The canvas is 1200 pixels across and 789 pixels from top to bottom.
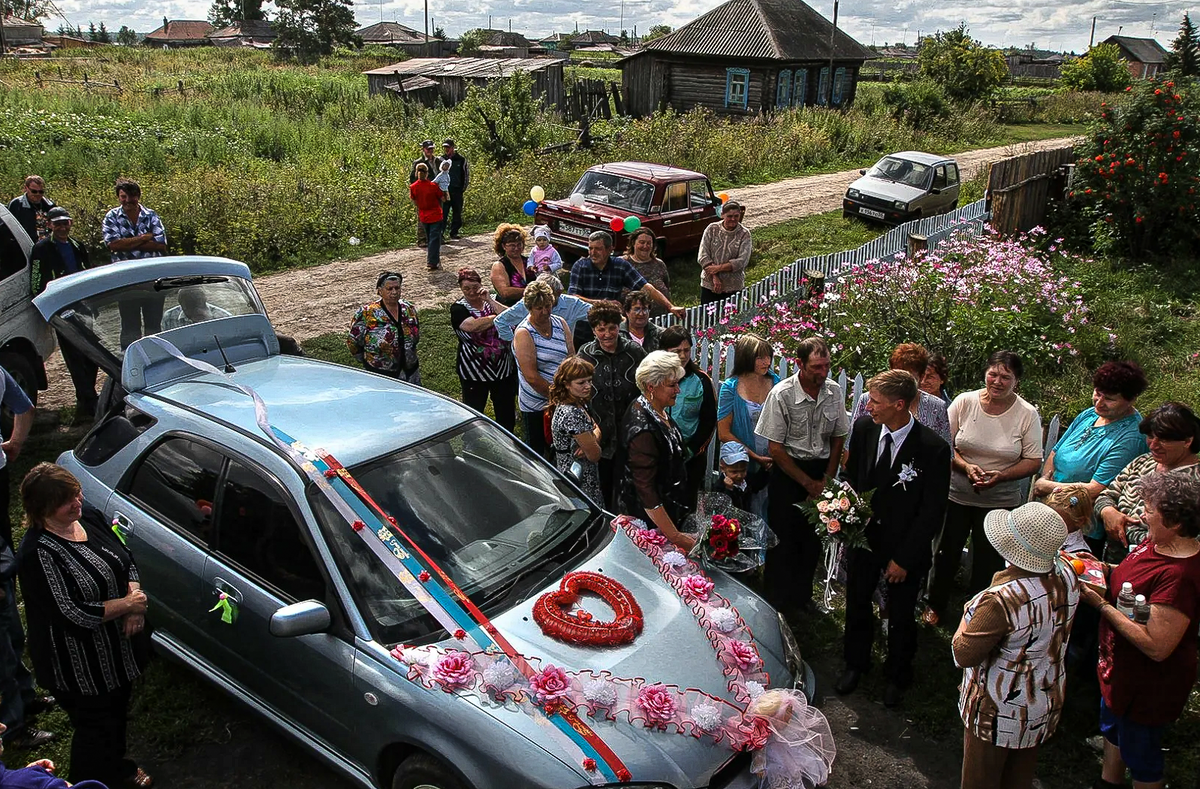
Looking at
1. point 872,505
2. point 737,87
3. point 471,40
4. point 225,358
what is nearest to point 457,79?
point 737,87

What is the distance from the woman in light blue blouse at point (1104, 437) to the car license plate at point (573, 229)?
908 cm

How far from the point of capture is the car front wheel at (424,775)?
3436 mm

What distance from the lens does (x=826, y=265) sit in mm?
11344

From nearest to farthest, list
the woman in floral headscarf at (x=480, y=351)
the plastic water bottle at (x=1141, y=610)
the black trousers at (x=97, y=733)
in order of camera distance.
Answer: the plastic water bottle at (x=1141, y=610)
the black trousers at (x=97, y=733)
the woman in floral headscarf at (x=480, y=351)

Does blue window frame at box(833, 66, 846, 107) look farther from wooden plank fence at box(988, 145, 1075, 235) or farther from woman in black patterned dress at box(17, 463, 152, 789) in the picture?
woman in black patterned dress at box(17, 463, 152, 789)

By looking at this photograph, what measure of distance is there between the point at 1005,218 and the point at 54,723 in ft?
46.6

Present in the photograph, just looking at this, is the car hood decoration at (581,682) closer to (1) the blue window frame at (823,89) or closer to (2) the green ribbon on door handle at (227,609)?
(2) the green ribbon on door handle at (227,609)

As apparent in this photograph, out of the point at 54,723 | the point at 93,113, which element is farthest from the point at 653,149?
the point at 54,723

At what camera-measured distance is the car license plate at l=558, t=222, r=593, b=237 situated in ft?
44.1

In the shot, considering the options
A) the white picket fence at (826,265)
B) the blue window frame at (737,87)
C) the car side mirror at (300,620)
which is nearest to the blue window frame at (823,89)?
the blue window frame at (737,87)

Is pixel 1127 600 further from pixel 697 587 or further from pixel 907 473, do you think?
pixel 697 587

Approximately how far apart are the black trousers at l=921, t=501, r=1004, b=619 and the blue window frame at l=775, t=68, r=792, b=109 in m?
29.9

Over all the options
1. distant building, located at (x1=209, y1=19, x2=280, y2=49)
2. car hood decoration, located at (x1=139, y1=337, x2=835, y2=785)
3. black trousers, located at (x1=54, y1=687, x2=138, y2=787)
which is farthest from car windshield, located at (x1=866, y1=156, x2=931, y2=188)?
distant building, located at (x1=209, y1=19, x2=280, y2=49)

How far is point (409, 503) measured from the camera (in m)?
4.19
